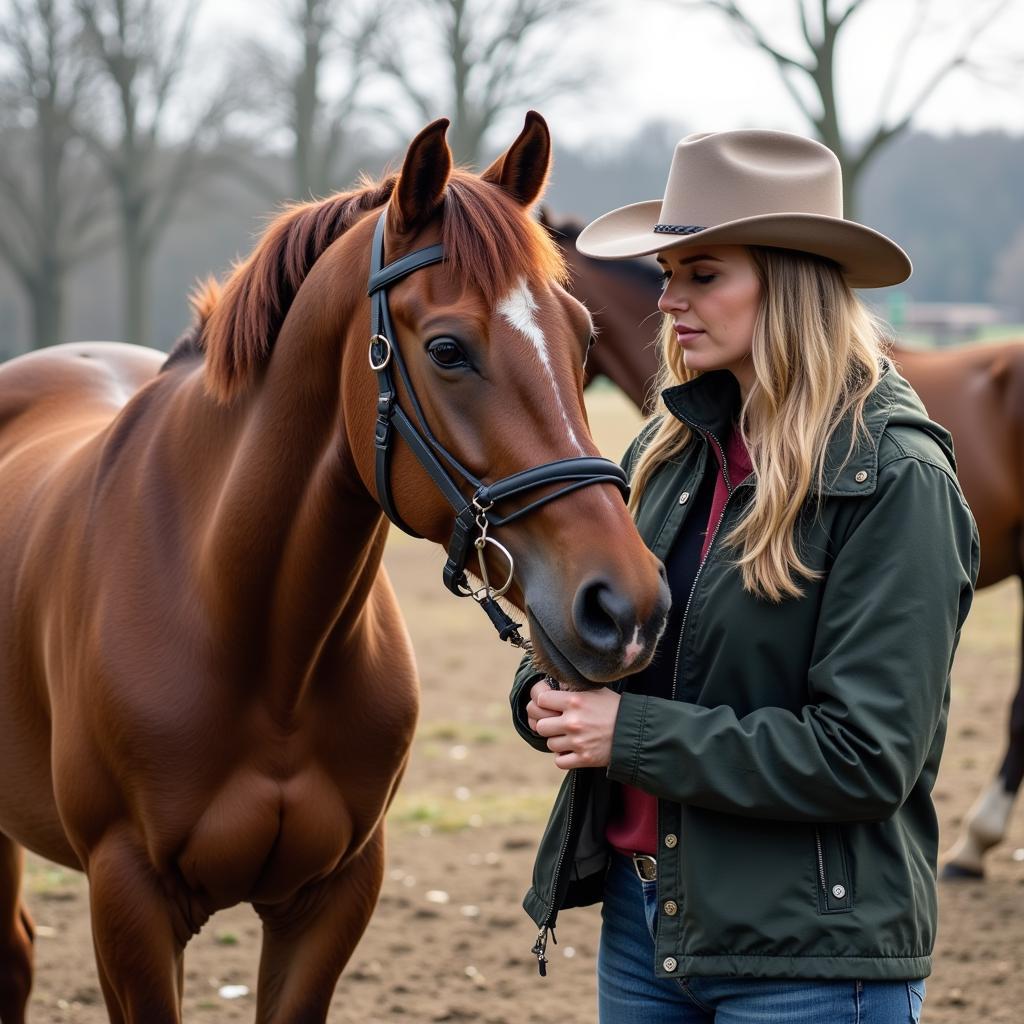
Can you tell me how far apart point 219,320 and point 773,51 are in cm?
938

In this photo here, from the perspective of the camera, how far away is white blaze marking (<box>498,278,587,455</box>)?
1911 millimetres

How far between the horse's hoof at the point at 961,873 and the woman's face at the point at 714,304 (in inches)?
141

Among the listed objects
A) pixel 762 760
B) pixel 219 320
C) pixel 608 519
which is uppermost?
pixel 219 320

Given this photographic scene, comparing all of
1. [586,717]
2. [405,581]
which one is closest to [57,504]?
[586,717]

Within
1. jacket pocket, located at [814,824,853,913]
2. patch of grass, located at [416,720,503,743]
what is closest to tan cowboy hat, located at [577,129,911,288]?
jacket pocket, located at [814,824,853,913]

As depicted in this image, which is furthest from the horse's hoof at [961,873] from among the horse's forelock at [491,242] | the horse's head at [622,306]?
the horse's forelock at [491,242]

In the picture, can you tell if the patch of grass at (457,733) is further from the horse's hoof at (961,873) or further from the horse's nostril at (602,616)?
the horse's nostril at (602,616)

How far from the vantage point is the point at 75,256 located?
22.0 meters

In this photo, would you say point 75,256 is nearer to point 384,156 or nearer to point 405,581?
point 384,156

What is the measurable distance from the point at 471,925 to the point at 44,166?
762 inches

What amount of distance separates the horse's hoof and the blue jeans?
10.5 feet

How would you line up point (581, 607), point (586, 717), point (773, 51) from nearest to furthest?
point (581, 607) → point (586, 717) → point (773, 51)

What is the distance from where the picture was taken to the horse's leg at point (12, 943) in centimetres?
359

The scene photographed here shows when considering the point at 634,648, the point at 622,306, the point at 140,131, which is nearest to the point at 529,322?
the point at 634,648
